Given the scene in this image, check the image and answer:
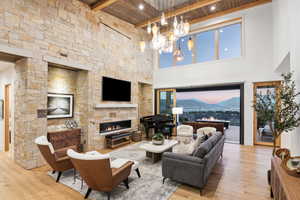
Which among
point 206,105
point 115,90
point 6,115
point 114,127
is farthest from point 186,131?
point 6,115

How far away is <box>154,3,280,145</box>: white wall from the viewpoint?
5.55 metres

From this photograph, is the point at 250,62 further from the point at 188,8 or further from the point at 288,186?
the point at 288,186

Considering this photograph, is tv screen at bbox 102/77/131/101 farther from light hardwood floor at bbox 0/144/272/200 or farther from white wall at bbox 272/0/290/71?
white wall at bbox 272/0/290/71

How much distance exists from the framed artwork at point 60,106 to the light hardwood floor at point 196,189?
1.57m

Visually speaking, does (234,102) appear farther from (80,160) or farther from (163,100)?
(80,160)

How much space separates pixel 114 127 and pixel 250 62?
6168 millimetres

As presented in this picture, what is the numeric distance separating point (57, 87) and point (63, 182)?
294cm

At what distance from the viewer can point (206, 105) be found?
1067cm

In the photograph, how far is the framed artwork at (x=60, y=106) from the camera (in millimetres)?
4422

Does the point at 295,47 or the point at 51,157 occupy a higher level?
the point at 295,47

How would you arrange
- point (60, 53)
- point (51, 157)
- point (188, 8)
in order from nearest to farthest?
point (51, 157), point (60, 53), point (188, 8)

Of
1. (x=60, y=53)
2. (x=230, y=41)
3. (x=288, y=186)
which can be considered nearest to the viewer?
(x=288, y=186)

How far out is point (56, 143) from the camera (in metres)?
4.25

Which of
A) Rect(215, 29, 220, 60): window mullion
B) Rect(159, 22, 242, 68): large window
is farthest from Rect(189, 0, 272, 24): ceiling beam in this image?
Rect(215, 29, 220, 60): window mullion
